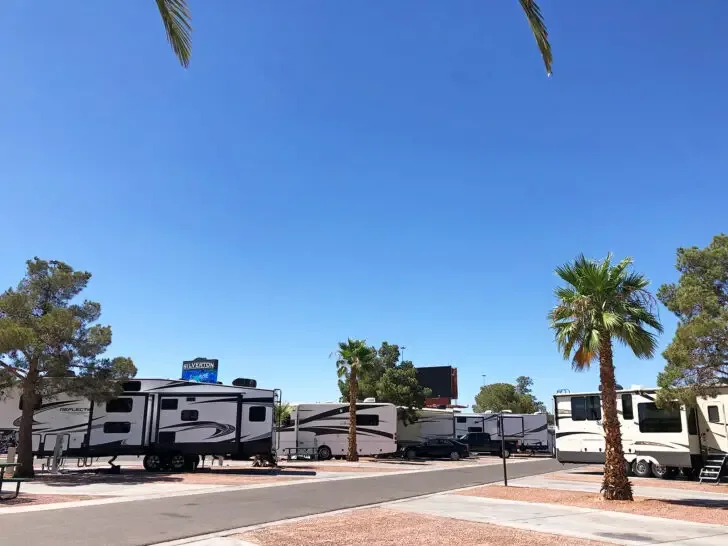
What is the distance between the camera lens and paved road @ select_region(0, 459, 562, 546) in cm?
1067

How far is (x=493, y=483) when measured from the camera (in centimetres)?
2209

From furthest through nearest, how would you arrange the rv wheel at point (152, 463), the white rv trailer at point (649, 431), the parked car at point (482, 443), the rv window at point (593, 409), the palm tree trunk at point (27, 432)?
the parked car at point (482, 443) → the rv window at point (593, 409) → the rv wheel at point (152, 463) → the white rv trailer at point (649, 431) → the palm tree trunk at point (27, 432)

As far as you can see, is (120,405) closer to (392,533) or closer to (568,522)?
(392,533)

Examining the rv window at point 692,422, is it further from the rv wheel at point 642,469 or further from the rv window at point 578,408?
the rv window at point 578,408

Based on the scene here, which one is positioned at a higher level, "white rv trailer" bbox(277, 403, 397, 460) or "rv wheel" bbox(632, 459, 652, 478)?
"white rv trailer" bbox(277, 403, 397, 460)

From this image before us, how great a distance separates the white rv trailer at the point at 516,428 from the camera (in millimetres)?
45438

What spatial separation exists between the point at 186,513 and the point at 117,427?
522 inches

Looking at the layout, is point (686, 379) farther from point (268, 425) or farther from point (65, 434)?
point (65, 434)

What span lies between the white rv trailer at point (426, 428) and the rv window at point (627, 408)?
831 inches

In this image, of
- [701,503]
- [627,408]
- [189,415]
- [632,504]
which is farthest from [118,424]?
[627,408]

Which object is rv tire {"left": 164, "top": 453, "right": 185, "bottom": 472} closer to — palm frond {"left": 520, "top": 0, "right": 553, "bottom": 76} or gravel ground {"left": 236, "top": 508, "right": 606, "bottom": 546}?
gravel ground {"left": 236, "top": 508, "right": 606, "bottom": 546}

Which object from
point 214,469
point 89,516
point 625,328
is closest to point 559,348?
point 625,328

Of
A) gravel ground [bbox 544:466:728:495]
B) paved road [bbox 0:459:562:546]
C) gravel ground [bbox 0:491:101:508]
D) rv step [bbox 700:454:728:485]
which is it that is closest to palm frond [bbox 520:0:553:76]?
paved road [bbox 0:459:562:546]

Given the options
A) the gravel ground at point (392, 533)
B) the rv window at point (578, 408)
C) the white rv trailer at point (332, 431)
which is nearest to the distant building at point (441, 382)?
the white rv trailer at point (332, 431)
